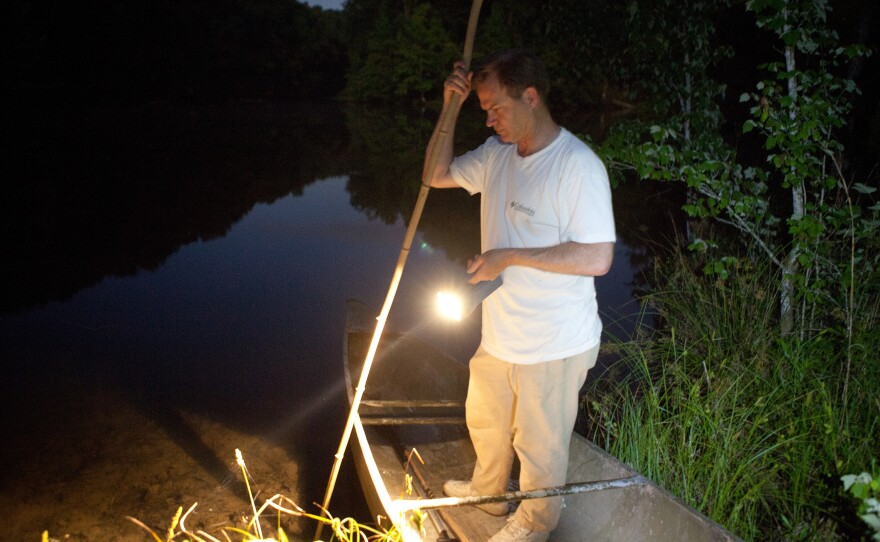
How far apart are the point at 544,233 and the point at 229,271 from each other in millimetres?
8061

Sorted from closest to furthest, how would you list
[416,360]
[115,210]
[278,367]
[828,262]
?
1. [828,262]
2. [416,360]
3. [278,367]
4. [115,210]

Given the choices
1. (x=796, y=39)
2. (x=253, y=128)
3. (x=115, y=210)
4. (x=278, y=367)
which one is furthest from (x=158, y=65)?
(x=796, y=39)

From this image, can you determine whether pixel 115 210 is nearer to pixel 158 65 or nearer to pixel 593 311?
pixel 593 311

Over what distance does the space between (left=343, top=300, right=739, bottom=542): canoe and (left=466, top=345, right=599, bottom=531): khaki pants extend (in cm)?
15

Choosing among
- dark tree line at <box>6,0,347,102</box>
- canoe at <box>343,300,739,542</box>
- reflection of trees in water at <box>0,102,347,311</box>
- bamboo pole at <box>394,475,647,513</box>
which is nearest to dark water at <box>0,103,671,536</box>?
reflection of trees in water at <box>0,102,347,311</box>

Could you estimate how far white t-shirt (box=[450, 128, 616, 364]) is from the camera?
223cm

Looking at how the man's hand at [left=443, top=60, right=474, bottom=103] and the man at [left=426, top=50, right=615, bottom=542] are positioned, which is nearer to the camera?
the man at [left=426, top=50, right=615, bottom=542]

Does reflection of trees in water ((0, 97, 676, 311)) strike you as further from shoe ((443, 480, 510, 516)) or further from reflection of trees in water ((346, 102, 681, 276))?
shoe ((443, 480, 510, 516))

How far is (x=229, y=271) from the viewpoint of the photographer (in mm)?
9641

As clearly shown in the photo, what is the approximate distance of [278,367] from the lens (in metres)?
6.44

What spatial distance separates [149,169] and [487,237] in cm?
1700

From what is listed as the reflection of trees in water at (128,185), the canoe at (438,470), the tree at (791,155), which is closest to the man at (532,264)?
the canoe at (438,470)

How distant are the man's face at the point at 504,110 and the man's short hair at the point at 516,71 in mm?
19

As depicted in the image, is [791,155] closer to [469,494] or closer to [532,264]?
[532,264]
